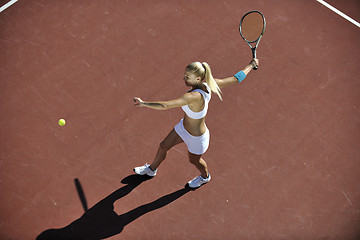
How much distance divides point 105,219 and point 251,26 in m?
3.93

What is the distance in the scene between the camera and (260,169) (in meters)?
6.89

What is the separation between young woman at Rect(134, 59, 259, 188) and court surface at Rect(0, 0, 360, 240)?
471 millimetres

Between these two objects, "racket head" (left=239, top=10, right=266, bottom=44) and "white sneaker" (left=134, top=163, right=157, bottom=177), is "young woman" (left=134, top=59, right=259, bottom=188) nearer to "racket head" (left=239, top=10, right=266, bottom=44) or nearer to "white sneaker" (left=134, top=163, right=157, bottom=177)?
"white sneaker" (left=134, top=163, right=157, bottom=177)

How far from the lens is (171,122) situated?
7.30 m

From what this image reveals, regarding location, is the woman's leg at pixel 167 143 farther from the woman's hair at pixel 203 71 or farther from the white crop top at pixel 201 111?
the woman's hair at pixel 203 71

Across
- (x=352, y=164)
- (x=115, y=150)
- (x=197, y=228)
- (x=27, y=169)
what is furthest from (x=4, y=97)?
(x=352, y=164)

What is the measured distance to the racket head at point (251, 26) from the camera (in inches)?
251

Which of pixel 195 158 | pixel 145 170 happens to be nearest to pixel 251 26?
pixel 195 158

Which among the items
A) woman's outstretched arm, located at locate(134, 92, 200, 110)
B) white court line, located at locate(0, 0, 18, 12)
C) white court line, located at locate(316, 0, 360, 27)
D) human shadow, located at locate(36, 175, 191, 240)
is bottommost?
human shadow, located at locate(36, 175, 191, 240)

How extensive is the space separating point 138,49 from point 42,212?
3.73m

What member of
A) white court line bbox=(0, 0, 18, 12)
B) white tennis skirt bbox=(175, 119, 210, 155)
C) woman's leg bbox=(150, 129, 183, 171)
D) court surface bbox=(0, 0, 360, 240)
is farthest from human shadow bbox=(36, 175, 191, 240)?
white court line bbox=(0, 0, 18, 12)

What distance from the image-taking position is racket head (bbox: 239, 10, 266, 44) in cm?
637

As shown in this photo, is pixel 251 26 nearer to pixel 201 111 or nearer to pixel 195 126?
pixel 201 111

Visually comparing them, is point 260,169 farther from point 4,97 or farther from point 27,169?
point 4,97
